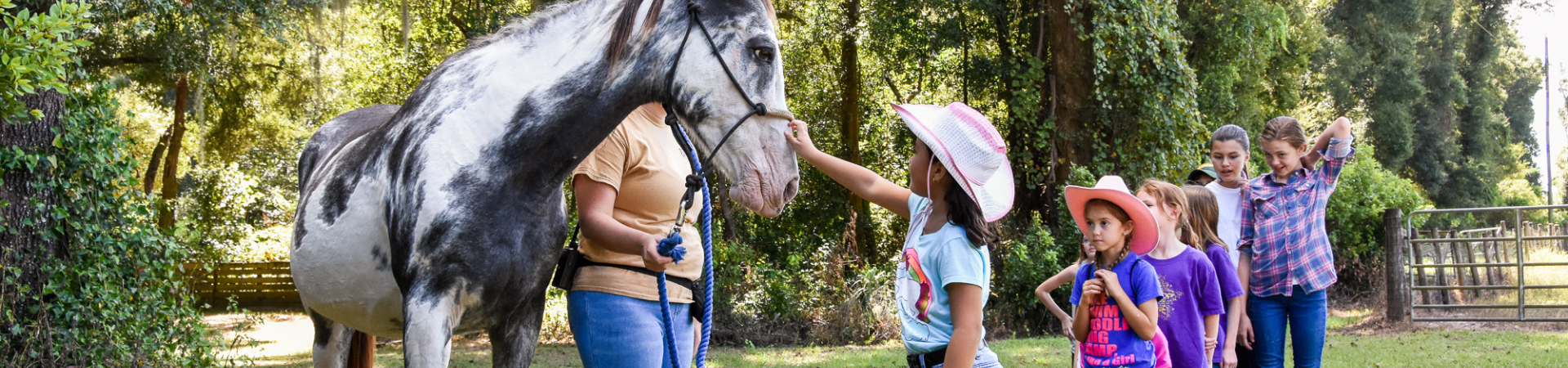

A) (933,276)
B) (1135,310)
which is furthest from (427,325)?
(1135,310)

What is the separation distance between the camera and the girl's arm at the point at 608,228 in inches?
73.0

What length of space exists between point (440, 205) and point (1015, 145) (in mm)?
8210

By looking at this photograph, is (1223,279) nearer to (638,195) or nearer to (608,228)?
(638,195)

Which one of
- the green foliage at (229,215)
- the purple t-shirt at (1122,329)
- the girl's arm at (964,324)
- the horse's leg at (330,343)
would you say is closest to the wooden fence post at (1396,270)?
the purple t-shirt at (1122,329)

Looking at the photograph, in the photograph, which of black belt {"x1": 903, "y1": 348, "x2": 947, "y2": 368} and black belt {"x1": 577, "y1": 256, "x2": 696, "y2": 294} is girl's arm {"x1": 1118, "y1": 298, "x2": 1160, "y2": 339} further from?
black belt {"x1": 577, "y1": 256, "x2": 696, "y2": 294}

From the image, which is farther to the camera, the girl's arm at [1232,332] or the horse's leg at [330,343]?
the girl's arm at [1232,332]

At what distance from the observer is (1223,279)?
11.4ft

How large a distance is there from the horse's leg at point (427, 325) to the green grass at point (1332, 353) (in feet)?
17.6

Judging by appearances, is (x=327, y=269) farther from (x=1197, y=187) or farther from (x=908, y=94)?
(x=908, y=94)

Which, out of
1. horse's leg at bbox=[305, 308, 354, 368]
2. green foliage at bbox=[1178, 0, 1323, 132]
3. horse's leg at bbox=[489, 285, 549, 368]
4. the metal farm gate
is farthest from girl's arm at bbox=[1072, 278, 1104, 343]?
green foliage at bbox=[1178, 0, 1323, 132]

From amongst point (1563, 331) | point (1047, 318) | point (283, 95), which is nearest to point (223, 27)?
point (283, 95)

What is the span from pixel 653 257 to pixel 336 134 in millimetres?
2134

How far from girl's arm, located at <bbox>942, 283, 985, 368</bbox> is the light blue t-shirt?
2cm

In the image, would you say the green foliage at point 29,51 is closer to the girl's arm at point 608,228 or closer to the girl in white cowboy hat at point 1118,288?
the girl's arm at point 608,228
